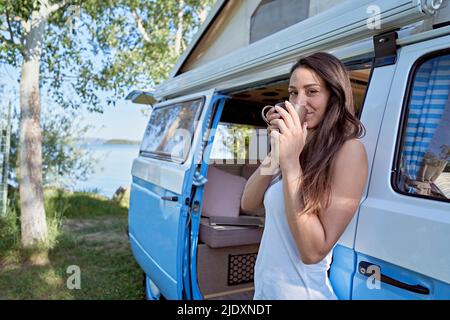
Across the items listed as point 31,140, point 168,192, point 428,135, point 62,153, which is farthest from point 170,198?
point 62,153

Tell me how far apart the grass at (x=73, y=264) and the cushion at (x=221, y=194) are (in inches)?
54.3

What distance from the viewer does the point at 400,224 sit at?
1307mm

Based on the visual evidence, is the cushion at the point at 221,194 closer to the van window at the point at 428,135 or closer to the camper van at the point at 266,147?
the camper van at the point at 266,147

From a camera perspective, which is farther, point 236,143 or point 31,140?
point 31,140

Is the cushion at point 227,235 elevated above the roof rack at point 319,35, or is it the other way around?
the roof rack at point 319,35

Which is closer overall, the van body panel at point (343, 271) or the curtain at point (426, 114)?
the curtain at point (426, 114)

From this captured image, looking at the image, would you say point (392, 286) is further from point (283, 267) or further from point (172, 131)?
point (172, 131)

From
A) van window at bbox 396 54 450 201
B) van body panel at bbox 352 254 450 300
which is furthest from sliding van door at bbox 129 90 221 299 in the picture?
van window at bbox 396 54 450 201

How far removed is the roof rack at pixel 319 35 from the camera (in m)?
1.46

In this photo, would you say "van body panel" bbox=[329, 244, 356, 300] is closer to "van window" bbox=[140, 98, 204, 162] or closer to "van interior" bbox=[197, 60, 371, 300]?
"van interior" bbox=[197, 60, 371, 300]

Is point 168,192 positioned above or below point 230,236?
above

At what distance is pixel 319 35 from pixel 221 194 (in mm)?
2473

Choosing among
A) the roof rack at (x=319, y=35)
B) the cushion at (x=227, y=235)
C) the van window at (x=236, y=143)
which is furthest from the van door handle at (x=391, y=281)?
the van window at (x=236, y=143)
